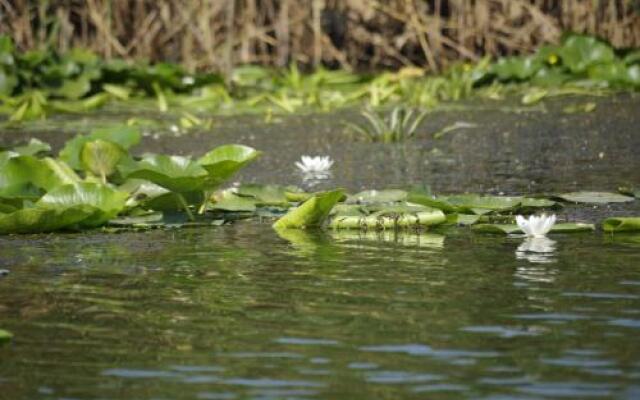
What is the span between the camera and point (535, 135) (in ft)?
24.9

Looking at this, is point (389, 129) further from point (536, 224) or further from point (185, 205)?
point (536, 224)

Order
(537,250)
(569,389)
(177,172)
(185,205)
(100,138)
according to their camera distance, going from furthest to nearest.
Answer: (100,138), (185,205), (177,172), (537,250), (569,389)

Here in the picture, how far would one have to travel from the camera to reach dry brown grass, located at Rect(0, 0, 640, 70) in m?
12.1

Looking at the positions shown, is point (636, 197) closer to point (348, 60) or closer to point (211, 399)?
point (211, 399)

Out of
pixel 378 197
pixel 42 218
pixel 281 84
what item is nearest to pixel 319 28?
pixel 281 84

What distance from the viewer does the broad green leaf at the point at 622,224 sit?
13.1ft

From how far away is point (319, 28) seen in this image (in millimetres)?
12273

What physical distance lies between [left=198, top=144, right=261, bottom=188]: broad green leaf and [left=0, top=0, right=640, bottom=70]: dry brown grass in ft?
23.9

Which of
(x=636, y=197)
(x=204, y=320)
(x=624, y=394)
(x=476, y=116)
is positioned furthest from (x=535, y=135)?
(x=624, y=394)

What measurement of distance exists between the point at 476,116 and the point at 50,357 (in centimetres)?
641

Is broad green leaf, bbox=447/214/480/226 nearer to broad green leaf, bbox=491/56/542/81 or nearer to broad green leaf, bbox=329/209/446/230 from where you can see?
broad green leaf, bbox=329/209/446/230

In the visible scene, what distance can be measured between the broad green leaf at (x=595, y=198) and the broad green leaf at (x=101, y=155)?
148 centimetres

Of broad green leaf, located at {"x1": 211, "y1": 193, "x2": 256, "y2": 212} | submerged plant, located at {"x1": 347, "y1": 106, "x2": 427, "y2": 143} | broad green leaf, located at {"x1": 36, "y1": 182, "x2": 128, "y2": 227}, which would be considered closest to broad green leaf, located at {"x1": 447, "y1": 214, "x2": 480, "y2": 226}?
broad green leaf, located at {"x1": 211, "y1": 193, "x2": 256, "y2": 212}

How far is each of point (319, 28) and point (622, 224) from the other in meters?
8.45
